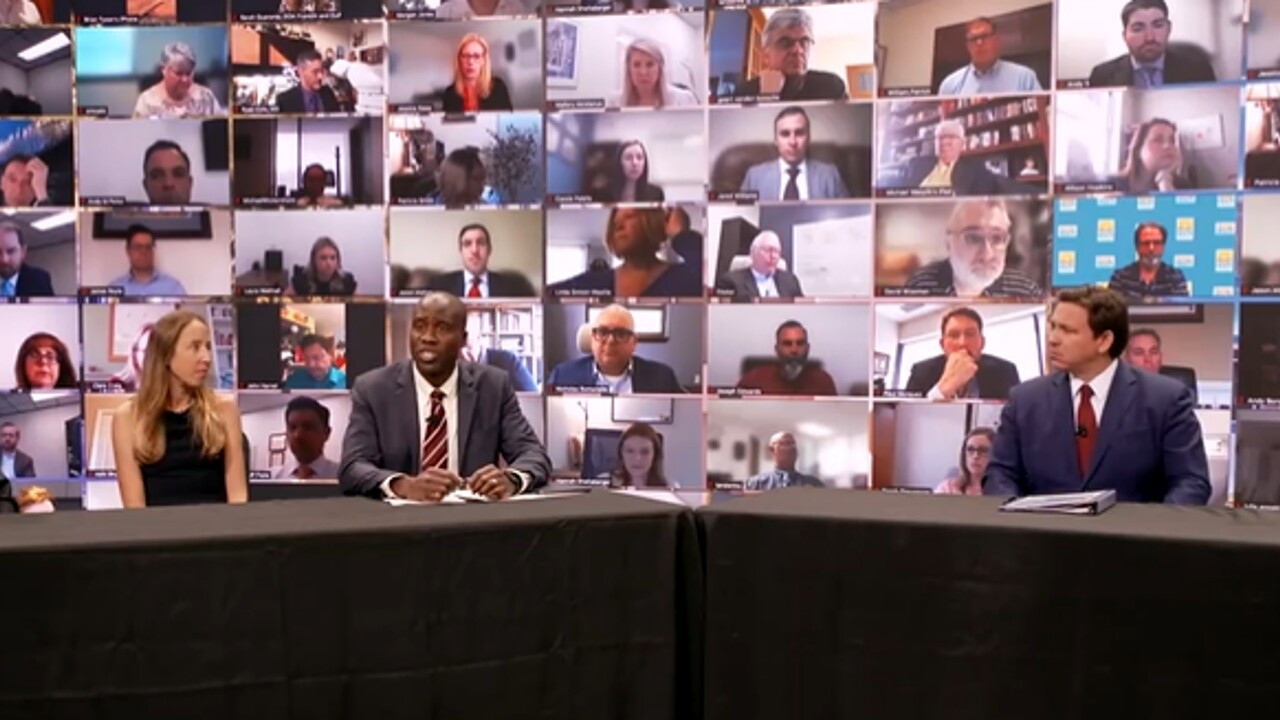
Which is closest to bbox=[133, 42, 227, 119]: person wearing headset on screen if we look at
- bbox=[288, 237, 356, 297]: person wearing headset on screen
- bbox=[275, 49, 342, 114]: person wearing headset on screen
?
bbox=[275, 49, 342, 114]: person wearing headset on screen

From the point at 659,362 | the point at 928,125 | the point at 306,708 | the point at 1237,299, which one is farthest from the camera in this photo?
the point at 659,362

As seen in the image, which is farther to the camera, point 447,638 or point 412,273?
point 412,273

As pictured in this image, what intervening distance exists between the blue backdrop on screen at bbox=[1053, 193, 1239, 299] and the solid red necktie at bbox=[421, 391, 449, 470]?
229cm

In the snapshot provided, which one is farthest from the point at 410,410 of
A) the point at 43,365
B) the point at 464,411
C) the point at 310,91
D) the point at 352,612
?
the point at 43,365

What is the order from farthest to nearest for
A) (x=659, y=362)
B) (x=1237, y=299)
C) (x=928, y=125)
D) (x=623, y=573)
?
(x=659, y=362) < (x=928, y=125) < (x=1237, y=299) < (x=623, y=573)

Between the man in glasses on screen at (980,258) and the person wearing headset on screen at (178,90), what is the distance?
303 cm

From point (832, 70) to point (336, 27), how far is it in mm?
2014

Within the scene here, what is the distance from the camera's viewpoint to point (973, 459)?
4.38m

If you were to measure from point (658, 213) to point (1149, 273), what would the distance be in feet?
A: 5.95

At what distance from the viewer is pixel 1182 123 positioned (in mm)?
4117

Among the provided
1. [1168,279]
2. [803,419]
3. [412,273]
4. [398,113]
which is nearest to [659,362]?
[803,419]

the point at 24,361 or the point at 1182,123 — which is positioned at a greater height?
the point at 1182,123

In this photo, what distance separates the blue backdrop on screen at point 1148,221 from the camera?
4102 mm

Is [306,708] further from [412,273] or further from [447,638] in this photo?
[412,273]
